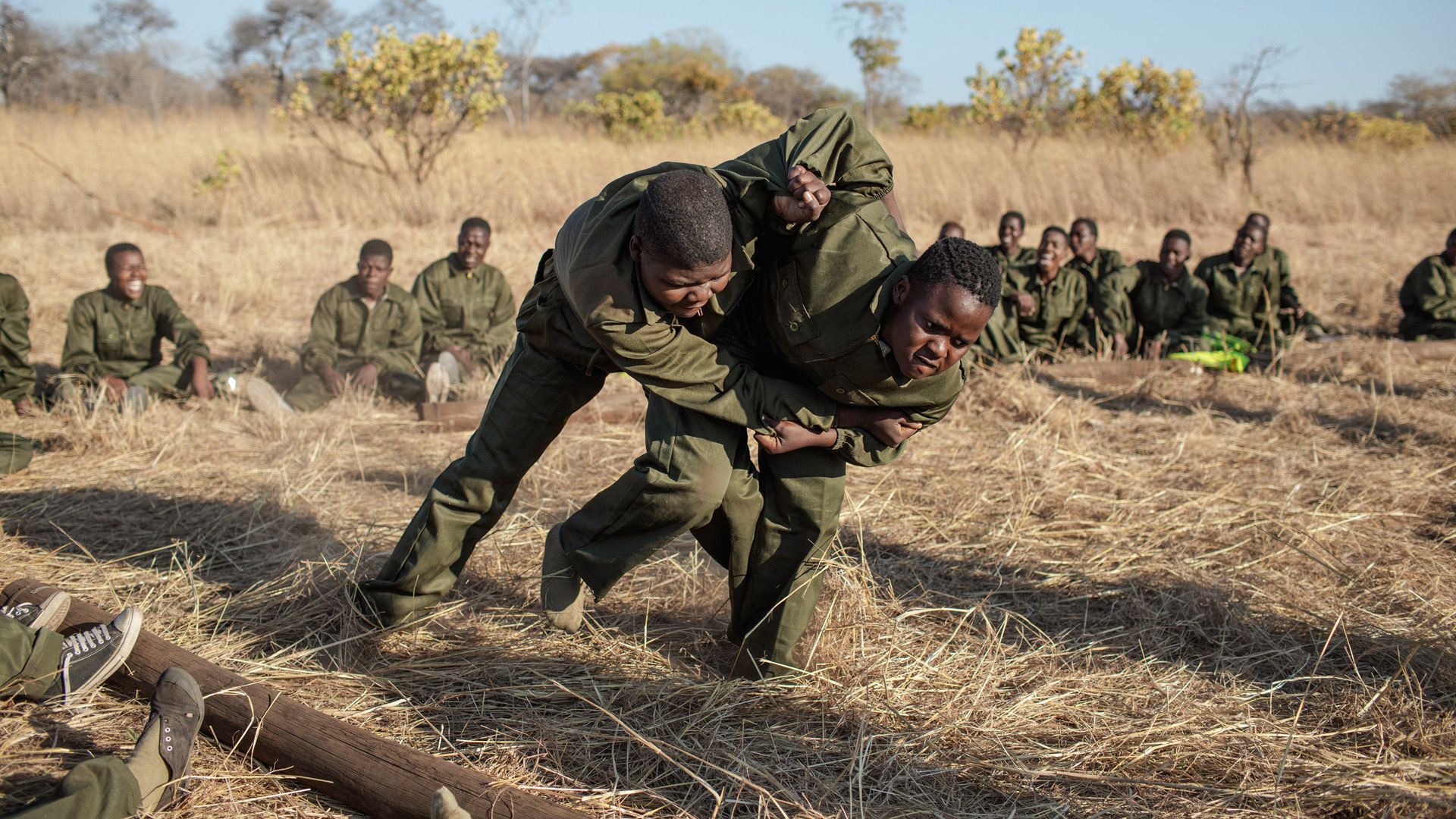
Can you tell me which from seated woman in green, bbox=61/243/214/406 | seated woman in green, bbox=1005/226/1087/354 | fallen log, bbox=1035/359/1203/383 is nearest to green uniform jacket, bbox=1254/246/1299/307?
seated woman in green, bbox=1005/226/1087/354

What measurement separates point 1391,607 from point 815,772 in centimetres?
239

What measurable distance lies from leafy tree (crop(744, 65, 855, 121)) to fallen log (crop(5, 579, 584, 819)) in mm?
32904

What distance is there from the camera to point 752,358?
109 inches

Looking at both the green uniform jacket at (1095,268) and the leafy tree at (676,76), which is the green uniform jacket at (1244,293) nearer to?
the green uniform jacket at (1095,268)

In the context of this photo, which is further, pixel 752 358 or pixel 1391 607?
pixel 1391 607

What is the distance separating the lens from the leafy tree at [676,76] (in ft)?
85.9

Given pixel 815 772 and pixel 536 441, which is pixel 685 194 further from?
pixel 815 772

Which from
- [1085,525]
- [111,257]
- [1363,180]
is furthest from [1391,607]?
[1363,180]

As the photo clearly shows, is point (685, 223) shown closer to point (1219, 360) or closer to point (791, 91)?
point (1219, 360)

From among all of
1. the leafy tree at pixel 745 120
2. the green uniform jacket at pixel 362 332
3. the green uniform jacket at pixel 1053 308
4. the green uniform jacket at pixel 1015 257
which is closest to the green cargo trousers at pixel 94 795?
the green uniform jacket at pixel 362 332

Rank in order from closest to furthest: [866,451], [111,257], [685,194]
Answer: [685,194] < [866,451] < [111,257]

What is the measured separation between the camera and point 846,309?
8.04 ft

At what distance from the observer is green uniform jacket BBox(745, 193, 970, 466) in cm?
244

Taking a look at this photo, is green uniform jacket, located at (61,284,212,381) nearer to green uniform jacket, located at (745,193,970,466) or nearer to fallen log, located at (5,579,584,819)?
fallen log, located at (5,579,584,819)
